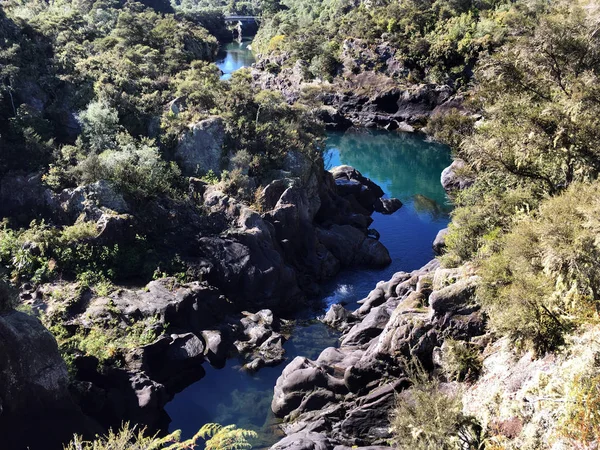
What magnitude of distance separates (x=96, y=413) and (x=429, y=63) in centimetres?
6847

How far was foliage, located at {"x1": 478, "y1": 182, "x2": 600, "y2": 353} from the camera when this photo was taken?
551 inches

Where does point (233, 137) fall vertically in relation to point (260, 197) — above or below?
above

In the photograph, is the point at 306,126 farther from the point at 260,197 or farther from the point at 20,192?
the point at 20,192

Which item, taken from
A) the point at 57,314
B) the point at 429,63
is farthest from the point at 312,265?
the point at 429,63

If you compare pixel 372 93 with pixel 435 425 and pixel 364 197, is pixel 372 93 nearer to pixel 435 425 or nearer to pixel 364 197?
pixel 364 197

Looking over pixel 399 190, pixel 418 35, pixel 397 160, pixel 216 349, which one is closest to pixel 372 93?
pixel 418 35

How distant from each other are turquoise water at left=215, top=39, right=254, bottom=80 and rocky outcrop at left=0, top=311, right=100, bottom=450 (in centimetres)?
8527

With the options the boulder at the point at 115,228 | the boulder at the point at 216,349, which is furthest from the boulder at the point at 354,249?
the boulder at the point at 115,228

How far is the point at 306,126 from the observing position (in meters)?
39.9

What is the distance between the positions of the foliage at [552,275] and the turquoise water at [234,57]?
292ft

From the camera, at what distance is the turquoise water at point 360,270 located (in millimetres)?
22422

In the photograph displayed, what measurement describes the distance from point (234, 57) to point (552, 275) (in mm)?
115399

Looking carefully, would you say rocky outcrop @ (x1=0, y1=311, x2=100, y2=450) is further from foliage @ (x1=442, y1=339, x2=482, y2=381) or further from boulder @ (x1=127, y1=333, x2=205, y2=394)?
foliage @ (x1=442, y1=339, x2=482, y2=381)

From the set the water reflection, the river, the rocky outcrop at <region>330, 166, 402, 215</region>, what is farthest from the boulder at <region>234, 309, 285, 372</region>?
the water reflection
